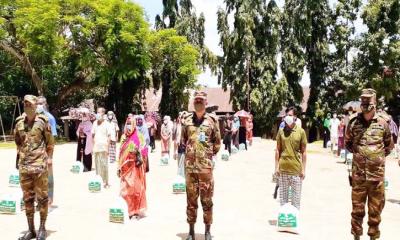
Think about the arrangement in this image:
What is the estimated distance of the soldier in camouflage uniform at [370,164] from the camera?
251 inches

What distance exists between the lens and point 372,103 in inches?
252

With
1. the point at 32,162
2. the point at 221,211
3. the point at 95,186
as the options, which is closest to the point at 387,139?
the point at 221,211

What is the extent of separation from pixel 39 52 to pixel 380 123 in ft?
91.4

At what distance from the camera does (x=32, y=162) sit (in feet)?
22.4

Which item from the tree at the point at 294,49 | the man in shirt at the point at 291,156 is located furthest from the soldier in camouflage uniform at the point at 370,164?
the tree at the point at 294,49

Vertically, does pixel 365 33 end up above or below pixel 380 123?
above

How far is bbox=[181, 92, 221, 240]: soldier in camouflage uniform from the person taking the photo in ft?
22.2

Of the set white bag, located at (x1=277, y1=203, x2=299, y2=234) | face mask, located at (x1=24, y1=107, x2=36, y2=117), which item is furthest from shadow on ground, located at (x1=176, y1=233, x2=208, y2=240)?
face mask, located at (x1=24, y1=107, x2=36, y2=117)

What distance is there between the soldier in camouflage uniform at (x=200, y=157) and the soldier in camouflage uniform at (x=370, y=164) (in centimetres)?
187

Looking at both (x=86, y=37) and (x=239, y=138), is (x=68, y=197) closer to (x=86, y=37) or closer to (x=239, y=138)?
(x=239, y=138)

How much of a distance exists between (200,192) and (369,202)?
2.18 m

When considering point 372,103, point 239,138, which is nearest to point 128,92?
point 239,138

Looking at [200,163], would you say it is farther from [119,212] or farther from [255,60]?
[255,60]

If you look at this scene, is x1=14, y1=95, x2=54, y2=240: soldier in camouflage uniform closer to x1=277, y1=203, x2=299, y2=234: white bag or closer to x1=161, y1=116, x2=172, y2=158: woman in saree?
x1=277, y1=203, x2=299, y2=234: white bag
